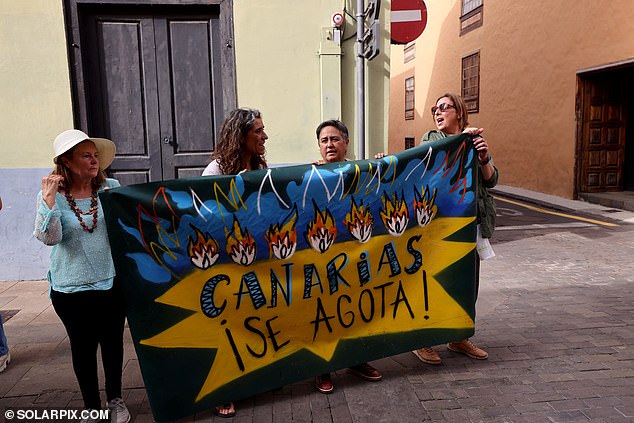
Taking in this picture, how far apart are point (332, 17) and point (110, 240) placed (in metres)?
4.05

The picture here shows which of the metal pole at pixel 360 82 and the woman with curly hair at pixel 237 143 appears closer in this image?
the woman with curly hair at pixel 237 143

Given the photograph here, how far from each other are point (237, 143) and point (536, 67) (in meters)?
11.5

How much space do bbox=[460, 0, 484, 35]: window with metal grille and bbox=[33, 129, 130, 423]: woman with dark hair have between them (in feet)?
48.0

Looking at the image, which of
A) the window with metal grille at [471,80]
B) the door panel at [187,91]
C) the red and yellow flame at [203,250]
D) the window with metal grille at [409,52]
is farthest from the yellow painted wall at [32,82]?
the window with metal grille at [409,52]

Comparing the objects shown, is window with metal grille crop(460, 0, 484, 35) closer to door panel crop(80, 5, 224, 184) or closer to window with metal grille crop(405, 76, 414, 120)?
window with metal grille crop(405, 76, 414, 120)

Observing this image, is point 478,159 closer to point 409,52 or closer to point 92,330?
point 92,330

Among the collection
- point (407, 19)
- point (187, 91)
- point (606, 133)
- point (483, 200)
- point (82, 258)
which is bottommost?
point (82, 258)

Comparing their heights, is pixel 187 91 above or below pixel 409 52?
below

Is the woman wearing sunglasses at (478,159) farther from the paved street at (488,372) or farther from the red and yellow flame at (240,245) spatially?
the red and yellow flame at (240,245)

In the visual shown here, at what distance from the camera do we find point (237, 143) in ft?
9.97

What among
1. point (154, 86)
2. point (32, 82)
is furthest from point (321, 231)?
point (32, 82)

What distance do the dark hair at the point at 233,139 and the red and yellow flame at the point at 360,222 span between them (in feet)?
2.32

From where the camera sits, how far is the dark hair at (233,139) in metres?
3.02

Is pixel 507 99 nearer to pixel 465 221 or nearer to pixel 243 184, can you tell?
pixel 465 221
